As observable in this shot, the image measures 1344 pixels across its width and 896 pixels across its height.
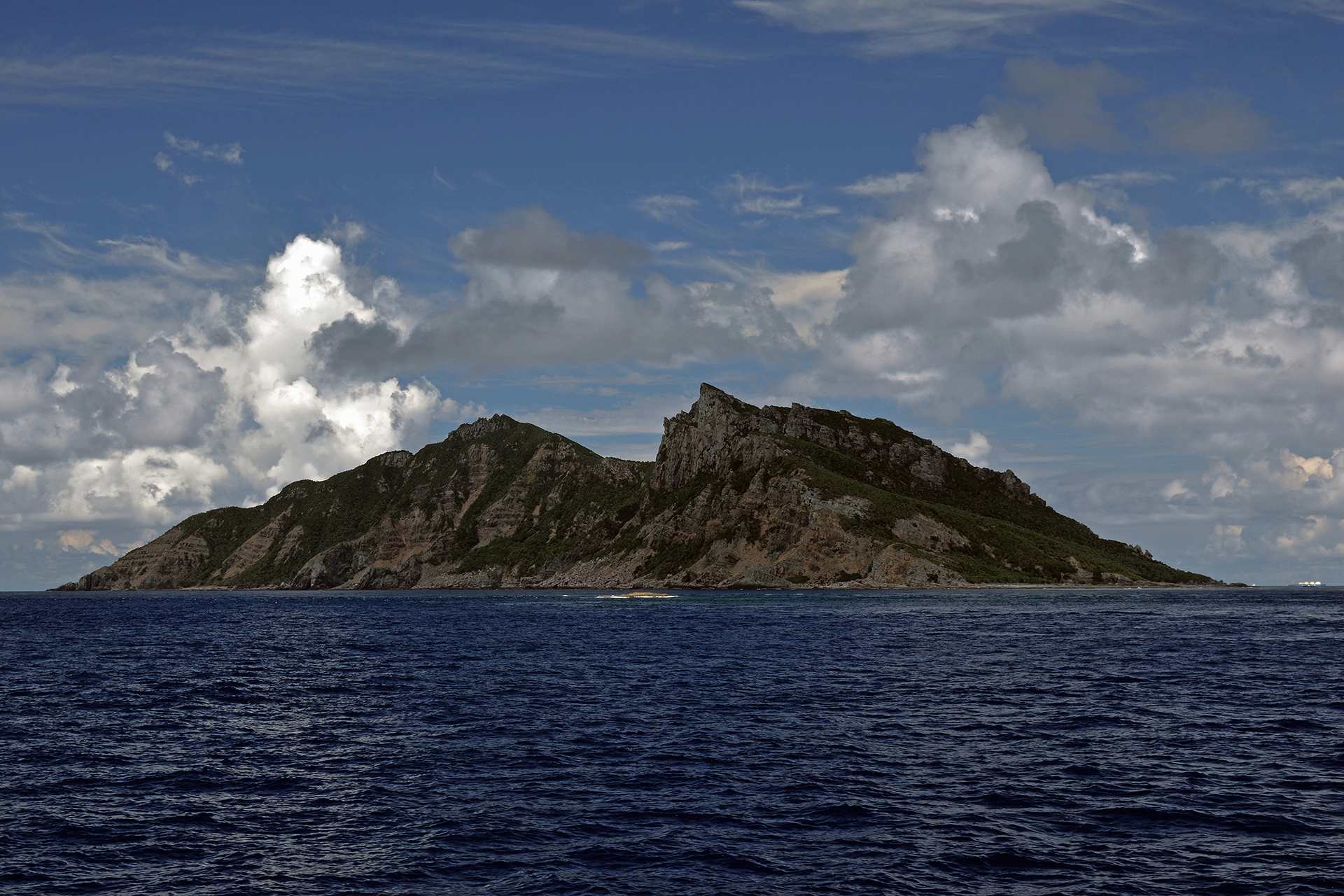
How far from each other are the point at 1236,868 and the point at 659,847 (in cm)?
1754

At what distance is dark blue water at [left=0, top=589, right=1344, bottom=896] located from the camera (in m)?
29.4

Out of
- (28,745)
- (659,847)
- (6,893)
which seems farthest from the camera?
(28,745)

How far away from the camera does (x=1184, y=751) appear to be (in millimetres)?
45969

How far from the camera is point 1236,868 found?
28.9 meters

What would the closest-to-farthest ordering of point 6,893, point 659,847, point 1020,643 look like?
point 6,893, point 659,847, point 1020,643

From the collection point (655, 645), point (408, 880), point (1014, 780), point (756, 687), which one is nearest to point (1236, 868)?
point (1014, 780)

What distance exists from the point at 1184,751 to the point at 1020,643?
220 ft

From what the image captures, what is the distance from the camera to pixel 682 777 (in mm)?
41438

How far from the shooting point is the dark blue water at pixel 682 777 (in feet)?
96.3

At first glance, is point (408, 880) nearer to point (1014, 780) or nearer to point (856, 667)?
point (1014, 780)

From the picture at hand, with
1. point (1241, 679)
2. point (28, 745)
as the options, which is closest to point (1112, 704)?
point (1241, 679)

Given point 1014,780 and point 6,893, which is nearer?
point 6,893

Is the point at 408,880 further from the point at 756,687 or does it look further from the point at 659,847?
A: the point at 756,687

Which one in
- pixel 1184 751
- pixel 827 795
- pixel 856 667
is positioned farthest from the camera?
pixel 856 667
